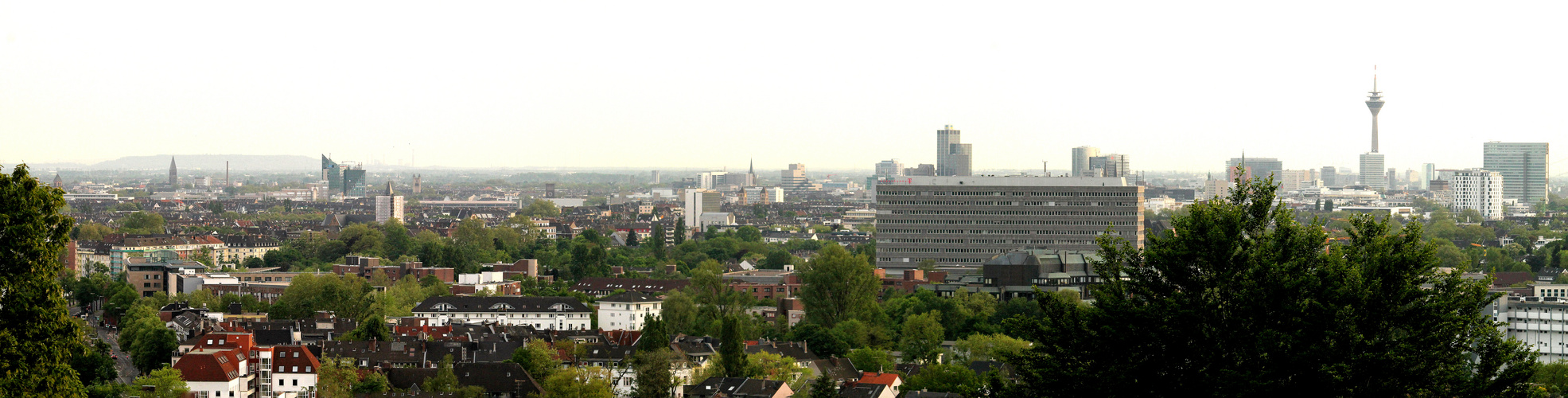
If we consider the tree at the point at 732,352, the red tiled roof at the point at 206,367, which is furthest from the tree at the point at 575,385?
the red tiled roof at the point at 206,367

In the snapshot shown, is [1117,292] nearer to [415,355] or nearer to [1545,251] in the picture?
[415,355]

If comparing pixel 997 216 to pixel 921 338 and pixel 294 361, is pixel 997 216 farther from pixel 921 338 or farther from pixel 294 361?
pixel 294 361

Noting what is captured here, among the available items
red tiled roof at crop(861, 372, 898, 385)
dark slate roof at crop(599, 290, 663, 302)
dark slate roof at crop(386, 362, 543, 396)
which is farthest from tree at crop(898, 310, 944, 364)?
dark slate roof at crop(599, 290, 663, 302)

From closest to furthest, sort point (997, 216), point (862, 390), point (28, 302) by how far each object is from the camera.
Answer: point (28, 302), point (862, 390), point (997, 216)

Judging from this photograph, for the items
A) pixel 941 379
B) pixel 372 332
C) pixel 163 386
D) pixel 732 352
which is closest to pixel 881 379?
pixel 941 379

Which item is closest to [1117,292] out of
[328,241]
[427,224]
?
[328,241]

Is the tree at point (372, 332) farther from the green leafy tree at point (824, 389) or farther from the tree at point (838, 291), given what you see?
the green leafy tree at point (824, 389)

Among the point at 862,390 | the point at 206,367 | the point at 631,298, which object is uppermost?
the point at 206,367
